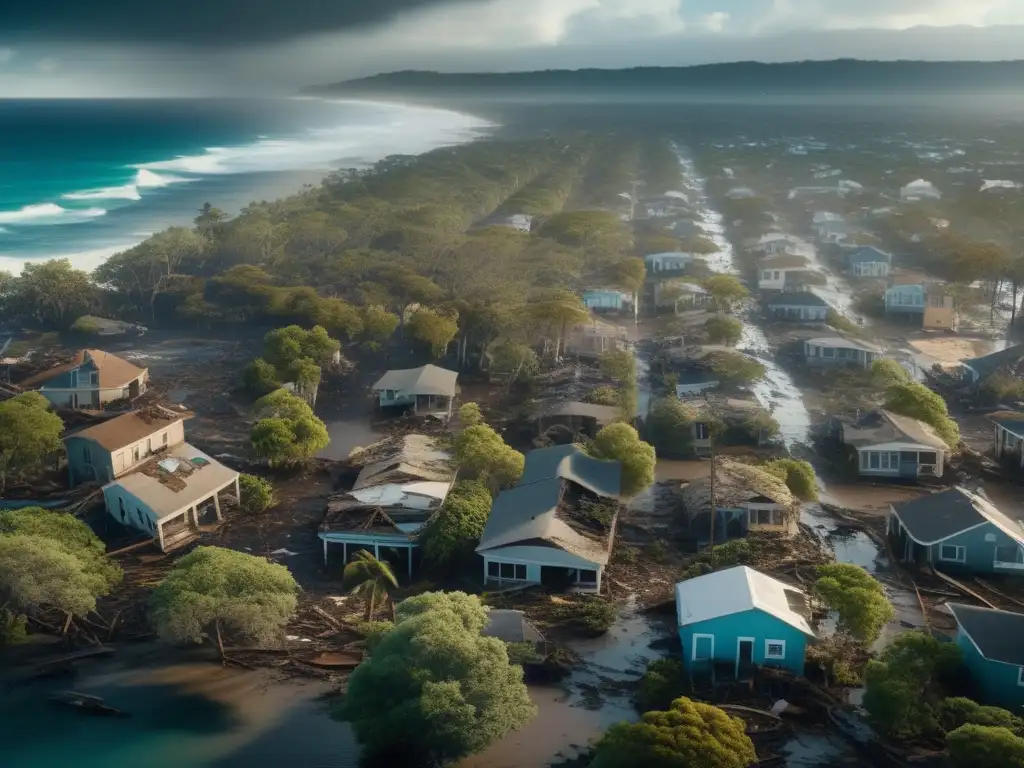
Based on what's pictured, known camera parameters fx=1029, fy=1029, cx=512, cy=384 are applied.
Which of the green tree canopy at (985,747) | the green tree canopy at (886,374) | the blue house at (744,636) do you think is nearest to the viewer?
the green tree canopy at (985,747)

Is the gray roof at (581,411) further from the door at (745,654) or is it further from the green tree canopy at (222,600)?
the green tree canopy at (222,600)

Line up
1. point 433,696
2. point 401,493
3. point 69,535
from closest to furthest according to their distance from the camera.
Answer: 1. point 433,696
2. point 69,535
3. point 401,493

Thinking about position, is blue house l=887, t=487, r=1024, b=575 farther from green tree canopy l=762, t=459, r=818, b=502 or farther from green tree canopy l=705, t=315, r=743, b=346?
green tree canopy l=705, t=315, r=743, b=346

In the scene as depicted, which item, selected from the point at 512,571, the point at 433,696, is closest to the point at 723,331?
the point at 512,571

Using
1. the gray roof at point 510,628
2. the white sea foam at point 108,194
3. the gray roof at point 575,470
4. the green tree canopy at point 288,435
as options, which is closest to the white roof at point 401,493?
the gray roof at point 575,470

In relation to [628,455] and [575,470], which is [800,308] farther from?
[575,470]
